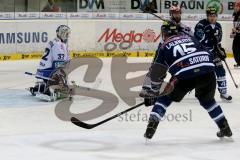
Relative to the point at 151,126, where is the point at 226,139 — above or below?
below

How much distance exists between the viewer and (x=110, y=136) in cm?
695

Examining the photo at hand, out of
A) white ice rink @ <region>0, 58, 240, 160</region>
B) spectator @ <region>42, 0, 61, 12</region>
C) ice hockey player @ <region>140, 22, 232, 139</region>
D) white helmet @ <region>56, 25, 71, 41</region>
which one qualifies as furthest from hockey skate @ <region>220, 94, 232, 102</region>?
spectator @ <region>42, 0, 61, 12</region>

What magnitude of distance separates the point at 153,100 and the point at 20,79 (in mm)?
5624

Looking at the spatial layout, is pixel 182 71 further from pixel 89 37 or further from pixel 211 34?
pixel 89 37

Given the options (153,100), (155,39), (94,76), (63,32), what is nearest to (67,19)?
(155,39)

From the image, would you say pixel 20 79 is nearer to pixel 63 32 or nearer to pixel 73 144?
pixel 63 32

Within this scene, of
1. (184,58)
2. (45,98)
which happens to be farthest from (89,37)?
(184,58)

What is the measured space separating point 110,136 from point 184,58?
1.24 meters

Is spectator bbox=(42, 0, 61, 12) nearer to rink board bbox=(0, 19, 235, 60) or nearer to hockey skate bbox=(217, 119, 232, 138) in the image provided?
rink board bbox=(0, 19, 235, 60)

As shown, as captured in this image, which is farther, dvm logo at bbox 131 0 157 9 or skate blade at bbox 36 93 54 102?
dvm logo at bbox 131 0 157 9

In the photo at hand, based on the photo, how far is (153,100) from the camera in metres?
6.58

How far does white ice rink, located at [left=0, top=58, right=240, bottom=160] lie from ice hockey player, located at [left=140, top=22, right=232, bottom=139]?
1.06 ft

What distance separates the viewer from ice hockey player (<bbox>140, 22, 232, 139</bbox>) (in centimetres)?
635

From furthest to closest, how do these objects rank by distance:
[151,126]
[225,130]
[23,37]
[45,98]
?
1. [23,37]
2. [45,98]
3. [225,130]
4. [151,126]
